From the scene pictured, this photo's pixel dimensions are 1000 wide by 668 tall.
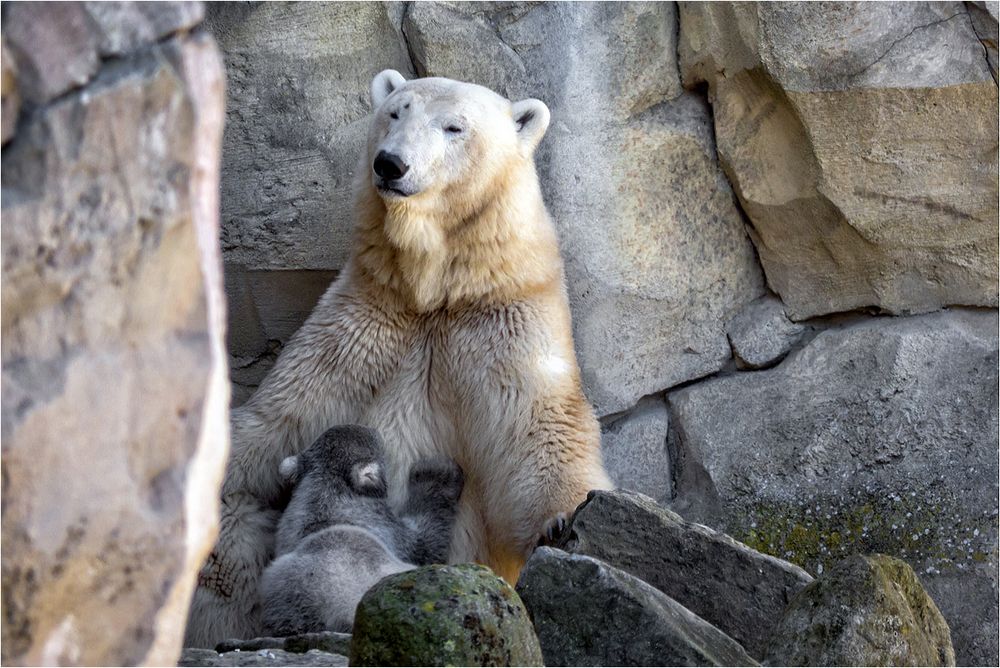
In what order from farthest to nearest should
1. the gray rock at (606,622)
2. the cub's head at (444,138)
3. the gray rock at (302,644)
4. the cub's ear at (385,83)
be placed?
the cub's ear at (385,83)
the cub's head at (444,138)
the gray rock at (302,644)
the gray rock at (606,622)

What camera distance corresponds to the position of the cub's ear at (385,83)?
485cm

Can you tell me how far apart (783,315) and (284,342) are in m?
2.22

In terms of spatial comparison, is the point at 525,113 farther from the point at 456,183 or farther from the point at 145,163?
the point at 145,163

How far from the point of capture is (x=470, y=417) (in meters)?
4.65

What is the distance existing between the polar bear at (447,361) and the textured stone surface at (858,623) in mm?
1392

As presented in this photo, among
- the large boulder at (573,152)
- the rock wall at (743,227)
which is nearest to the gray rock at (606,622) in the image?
the rock wall at (743,227)

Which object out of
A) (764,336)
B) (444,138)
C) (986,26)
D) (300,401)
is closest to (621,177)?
(764,336)

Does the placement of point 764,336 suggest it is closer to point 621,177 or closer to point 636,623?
point 621,177

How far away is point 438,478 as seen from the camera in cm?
456

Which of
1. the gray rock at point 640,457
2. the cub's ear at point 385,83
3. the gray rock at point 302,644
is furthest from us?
the gray rock at point 640,457

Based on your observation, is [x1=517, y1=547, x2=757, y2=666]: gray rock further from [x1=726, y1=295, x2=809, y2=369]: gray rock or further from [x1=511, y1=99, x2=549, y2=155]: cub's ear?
[x1=726, y1=295, x2=809, y2=369]: gray rock

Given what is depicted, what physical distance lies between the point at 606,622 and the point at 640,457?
2.31 metres

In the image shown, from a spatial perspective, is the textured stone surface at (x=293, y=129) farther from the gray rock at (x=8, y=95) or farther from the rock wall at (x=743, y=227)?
the gray rock at (x=8, y=95)

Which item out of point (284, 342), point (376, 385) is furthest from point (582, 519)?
point (284, 342)
